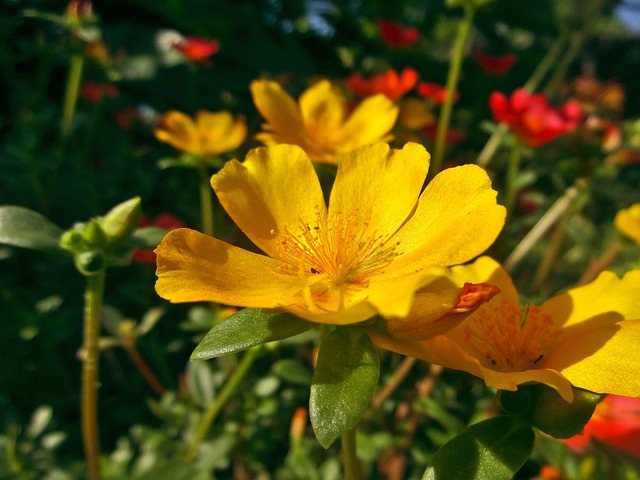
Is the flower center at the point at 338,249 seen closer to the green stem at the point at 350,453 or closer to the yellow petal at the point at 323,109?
the green stem at the point at 350,453

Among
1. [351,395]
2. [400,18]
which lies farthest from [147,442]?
[400,18]

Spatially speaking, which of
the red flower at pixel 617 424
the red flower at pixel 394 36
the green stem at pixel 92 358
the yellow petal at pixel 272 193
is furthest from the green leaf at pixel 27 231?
the red flower at pixel 394 36

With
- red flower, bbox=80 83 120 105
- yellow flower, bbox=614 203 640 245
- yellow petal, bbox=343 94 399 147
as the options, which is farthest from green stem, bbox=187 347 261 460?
red flower, bbox=80 83 120 105

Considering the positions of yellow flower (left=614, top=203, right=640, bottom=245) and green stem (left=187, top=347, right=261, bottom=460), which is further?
yellow flower (left=614, top=203, right=640, bottom=245)

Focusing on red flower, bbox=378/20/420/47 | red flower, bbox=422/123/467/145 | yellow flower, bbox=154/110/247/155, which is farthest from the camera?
red flower, bbox=378/20/420/47

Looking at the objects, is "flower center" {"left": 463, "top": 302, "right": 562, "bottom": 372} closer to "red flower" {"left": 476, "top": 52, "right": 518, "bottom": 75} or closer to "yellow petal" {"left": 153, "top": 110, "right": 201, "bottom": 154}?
"yellow petal" {"left": 153, "top": 110, "right": 201, "bottom": 154}

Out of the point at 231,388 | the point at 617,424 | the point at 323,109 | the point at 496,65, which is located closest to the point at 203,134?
the point at 323,109

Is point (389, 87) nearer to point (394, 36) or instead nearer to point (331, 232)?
point (394, 36)
